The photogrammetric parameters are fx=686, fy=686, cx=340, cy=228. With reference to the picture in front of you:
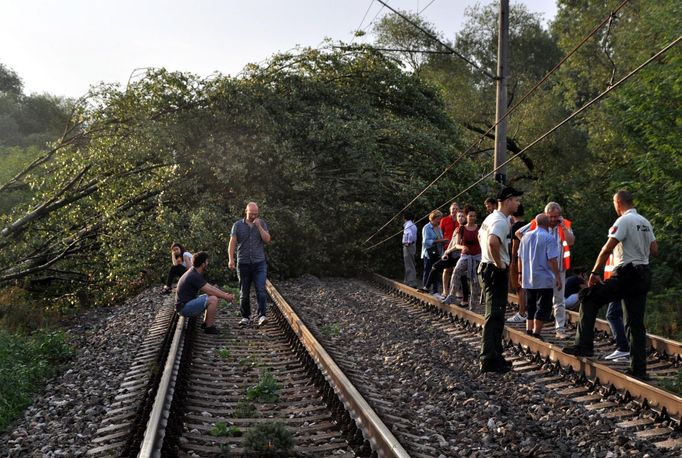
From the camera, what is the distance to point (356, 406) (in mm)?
5730

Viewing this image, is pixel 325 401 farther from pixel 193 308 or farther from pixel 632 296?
pixel 193 308

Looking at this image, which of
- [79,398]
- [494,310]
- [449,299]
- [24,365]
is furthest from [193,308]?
[494,310]

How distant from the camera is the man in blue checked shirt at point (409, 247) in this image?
16281mm

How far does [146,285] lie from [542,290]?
43.6ft

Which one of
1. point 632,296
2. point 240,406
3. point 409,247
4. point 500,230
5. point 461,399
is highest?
point 500,230

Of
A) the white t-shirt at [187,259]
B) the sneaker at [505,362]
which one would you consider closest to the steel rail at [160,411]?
the sneaker at [505,362]

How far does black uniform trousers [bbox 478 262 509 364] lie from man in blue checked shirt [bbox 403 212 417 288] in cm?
838

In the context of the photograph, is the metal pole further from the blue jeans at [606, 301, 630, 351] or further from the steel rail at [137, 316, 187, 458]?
the steel rail at [137, 316, 187, 458]

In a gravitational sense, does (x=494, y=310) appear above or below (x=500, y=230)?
below

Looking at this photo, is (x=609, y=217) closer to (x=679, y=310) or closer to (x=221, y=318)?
(x=679, y=310)

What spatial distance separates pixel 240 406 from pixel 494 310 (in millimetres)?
3138

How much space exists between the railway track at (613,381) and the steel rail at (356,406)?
2169mm

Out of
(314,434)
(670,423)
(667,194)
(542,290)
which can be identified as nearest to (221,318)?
(542,290)

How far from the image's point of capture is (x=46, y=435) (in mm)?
6047
